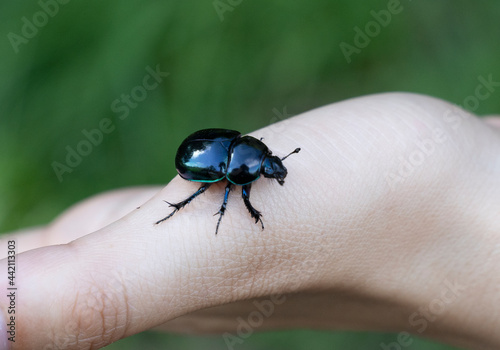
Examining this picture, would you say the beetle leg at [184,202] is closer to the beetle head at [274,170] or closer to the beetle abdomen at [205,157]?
the beetle abdomen at [205,157]

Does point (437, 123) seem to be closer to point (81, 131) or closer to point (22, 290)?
point (22, 290)

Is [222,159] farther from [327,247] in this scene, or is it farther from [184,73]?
[184,73]

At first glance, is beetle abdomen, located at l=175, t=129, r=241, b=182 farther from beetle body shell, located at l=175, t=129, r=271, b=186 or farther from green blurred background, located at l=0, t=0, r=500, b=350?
green blurred background, located at l=0, t=0, r=500, b=350

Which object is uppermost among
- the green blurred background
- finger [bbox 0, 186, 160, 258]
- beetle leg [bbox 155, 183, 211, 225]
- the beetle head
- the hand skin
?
the green blurred background

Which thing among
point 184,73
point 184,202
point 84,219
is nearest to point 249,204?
point 184,202

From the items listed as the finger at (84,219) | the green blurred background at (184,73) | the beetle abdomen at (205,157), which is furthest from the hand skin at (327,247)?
the green blurred background at (184,73)

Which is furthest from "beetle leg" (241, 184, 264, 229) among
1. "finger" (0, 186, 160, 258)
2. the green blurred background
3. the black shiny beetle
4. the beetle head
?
the green blurred background
